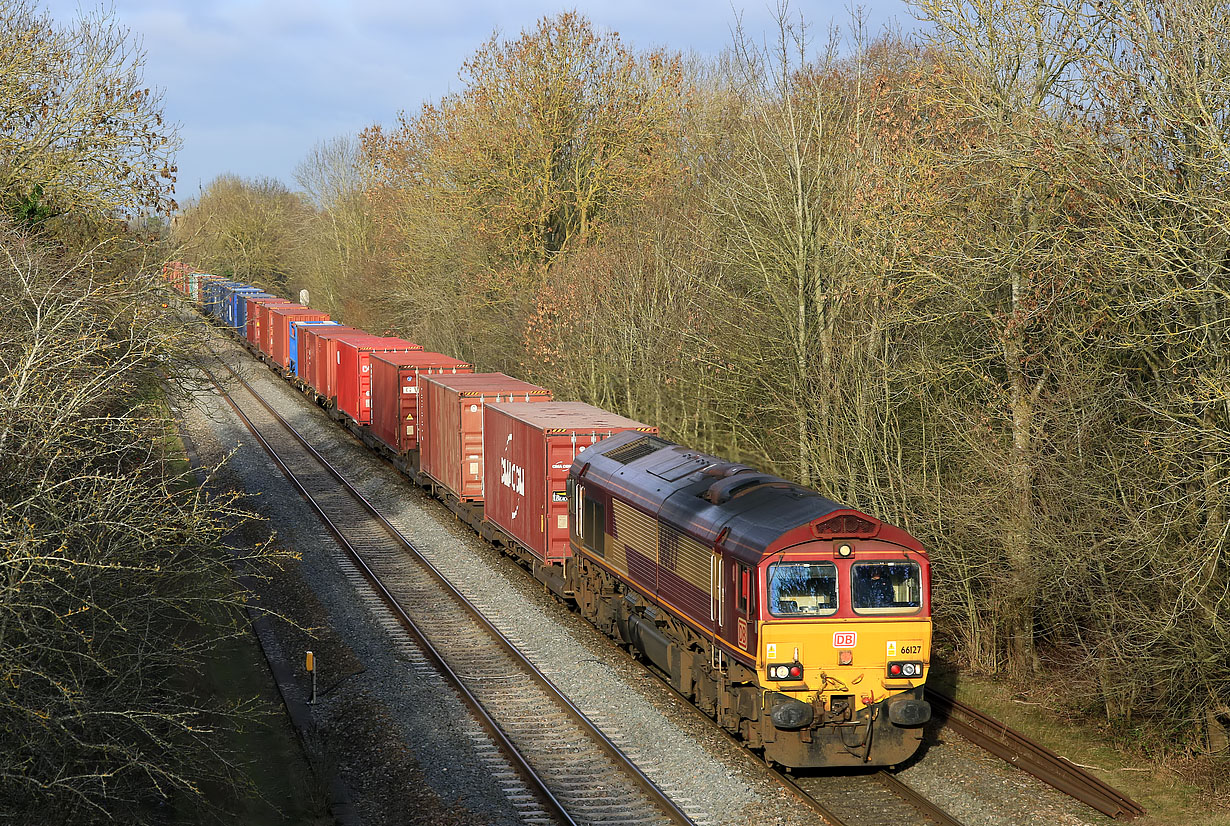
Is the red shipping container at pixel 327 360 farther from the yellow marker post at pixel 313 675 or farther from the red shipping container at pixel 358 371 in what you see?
the yellow marker post at pixel 313 675

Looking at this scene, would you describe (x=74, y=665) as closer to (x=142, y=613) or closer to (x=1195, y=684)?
(x=142, y=613)

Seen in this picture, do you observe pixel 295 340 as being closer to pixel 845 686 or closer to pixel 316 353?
pixel 316 353

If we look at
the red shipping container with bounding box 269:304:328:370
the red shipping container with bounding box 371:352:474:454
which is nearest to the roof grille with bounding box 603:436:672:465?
the red shipping container with bounding box 371:352:474:454

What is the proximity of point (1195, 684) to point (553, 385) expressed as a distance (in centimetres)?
2255

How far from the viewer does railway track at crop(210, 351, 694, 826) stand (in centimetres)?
1200

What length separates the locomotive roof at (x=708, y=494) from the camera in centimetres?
1240

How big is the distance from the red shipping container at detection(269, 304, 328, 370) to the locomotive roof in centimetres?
3061

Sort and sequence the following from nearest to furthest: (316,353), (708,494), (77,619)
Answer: (77,619), (708,494), (316,353)

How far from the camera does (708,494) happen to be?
45.8 ft

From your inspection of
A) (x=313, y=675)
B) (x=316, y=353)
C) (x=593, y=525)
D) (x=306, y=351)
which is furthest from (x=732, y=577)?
(x=306, y=351)

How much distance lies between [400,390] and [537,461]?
1080 cm

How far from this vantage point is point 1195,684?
12.8m

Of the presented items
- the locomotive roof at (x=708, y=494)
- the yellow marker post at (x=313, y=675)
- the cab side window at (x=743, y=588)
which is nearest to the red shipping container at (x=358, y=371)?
the locomotive roof at (x=708, y=494)

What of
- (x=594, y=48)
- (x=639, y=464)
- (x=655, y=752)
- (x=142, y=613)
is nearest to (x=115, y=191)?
(x=639, y=464)
